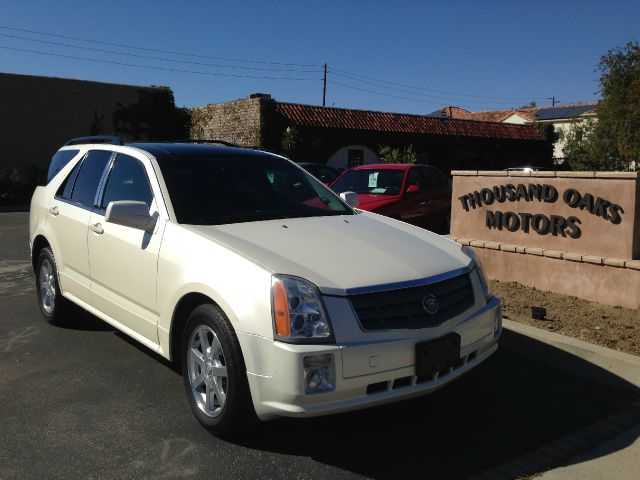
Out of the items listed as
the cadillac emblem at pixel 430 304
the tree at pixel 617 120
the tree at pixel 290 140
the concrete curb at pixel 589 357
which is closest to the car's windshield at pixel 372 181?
the concrete curb at pixel 589 357

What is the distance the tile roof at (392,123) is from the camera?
28.8m

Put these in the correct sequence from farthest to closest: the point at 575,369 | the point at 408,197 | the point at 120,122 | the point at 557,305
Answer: the point at 120,122, the point at 408,197, the point at 557,305, the point at 575,369

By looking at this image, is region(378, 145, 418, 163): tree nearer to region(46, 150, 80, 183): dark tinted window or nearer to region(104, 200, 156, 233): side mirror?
region(46, 150, 80, 183): dark tinted window

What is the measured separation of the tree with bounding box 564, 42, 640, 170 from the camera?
100ft

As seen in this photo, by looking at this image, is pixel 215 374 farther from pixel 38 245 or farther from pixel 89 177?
pixel 38 245

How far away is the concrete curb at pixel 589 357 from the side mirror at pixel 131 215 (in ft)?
10.7

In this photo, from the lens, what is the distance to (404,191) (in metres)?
10.5

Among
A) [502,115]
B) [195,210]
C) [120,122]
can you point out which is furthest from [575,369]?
[502,115]

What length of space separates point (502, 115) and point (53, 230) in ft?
171

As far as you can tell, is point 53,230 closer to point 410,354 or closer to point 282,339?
point 282,339

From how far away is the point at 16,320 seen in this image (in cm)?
599

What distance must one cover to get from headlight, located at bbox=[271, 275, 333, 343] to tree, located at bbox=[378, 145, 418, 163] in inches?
930

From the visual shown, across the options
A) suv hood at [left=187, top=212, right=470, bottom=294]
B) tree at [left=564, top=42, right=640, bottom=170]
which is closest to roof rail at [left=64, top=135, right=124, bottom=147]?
suv hood at [left=187, top=212, right=470, bottom=294]

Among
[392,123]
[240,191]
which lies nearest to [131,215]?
[240,191]
